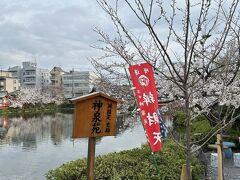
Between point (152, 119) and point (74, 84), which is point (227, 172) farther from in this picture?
point (74, 84)

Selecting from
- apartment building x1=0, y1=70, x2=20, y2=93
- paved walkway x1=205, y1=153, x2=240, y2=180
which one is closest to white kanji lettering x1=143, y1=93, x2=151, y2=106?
paved walkway x1=205, y1=153, x2=240, y2=180

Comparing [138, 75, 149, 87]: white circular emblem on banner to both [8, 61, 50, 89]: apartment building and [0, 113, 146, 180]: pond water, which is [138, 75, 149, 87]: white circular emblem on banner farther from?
[8, 61, 50, 89]: apartment building

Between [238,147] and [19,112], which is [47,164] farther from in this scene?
[19,112]

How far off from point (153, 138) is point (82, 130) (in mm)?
998

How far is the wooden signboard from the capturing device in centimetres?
339

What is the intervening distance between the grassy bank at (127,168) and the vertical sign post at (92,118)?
123 centimetres

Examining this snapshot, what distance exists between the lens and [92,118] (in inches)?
138

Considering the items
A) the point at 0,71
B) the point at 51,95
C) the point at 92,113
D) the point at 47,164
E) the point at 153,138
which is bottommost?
the point at 47,164

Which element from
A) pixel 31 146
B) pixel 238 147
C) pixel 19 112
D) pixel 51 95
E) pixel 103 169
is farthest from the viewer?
pixel 51 95

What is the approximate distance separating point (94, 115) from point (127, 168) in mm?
1820

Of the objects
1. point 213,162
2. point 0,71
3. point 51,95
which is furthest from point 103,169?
point 0,71

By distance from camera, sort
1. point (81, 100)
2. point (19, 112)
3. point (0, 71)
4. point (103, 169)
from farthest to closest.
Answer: point (0, 71), point (19, 112), point (103, 169), point (81, 100)

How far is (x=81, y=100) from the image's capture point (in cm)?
342

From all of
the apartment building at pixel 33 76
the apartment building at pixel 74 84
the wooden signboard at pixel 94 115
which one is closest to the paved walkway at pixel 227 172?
the wooden signboard at pixel 94 115
